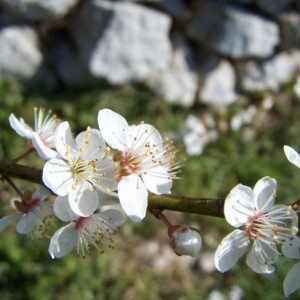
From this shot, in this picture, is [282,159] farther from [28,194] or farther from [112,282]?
[28,194]

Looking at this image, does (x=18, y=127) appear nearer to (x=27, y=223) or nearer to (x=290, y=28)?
(x=27, y=223)

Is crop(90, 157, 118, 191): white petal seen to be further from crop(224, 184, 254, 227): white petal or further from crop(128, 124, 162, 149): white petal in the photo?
crop(224, 184, 254, 227): white petal

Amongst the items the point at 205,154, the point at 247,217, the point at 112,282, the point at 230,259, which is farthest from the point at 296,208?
the point at 205,154

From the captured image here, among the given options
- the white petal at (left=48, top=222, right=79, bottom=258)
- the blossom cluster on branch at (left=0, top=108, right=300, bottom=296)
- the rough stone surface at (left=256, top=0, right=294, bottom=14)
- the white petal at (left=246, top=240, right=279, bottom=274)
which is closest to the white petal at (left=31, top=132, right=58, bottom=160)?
the blossom cluster on branch at (left=0, top=108, right=300, bottom=296)

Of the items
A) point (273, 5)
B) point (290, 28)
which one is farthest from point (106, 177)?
point (290, 28)

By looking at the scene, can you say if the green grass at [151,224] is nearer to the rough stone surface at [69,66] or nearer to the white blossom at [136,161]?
the rough stone surface at [69,66]

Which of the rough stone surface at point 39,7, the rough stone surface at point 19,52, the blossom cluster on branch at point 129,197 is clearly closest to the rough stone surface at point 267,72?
the rough stone surface at point 39,7
